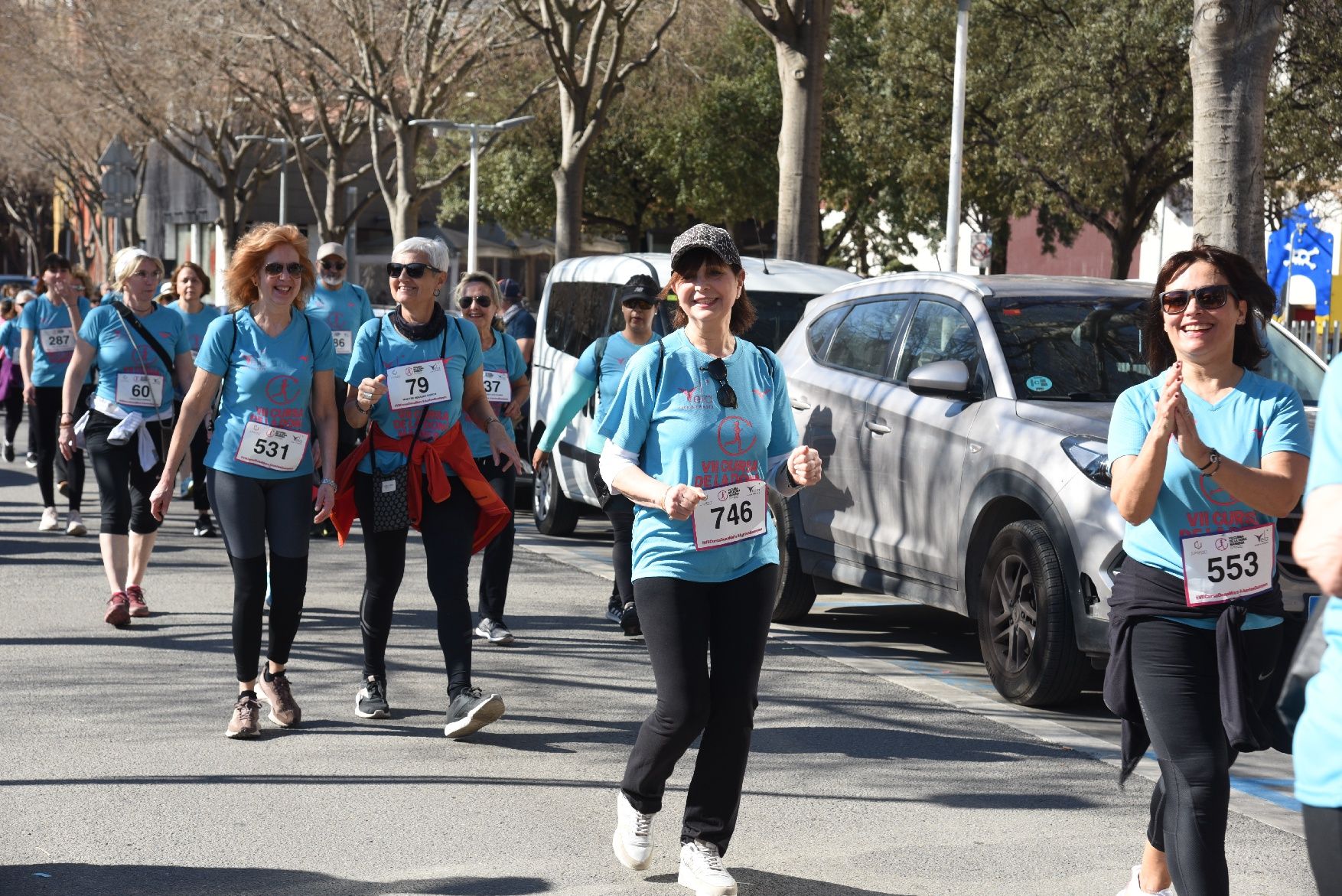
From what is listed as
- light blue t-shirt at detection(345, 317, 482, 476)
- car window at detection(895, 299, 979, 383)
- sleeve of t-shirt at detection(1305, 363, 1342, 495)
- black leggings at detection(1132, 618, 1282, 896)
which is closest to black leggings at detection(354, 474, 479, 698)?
light blue t-shirt at detection(345, 317, 482, 476)

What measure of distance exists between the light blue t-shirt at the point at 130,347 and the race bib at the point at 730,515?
553 centimetres

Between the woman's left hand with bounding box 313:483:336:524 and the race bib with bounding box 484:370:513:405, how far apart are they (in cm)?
248

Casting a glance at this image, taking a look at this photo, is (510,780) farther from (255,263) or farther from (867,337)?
(867,337)

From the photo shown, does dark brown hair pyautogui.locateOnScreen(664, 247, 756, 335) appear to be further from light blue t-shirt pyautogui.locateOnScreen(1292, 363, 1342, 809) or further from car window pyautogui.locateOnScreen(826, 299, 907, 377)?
car window pyautogui.locateOnScreen(826, 299, 907, 377)

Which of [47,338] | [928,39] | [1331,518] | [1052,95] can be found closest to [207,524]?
[47,338]

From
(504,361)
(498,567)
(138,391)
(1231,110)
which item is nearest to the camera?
(498,567)

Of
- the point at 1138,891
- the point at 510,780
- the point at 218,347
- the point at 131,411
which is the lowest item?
the point at 510,780

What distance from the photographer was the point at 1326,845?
266cm

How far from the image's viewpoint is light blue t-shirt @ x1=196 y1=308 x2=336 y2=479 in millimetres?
6551

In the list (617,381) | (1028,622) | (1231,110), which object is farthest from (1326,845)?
(1231,110)

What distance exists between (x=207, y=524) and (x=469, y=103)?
31830 millimetres

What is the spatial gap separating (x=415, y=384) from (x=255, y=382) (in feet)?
1.96

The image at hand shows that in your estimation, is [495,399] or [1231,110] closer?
[495,399]

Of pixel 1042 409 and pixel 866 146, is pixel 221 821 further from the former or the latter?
pixel 866 146
